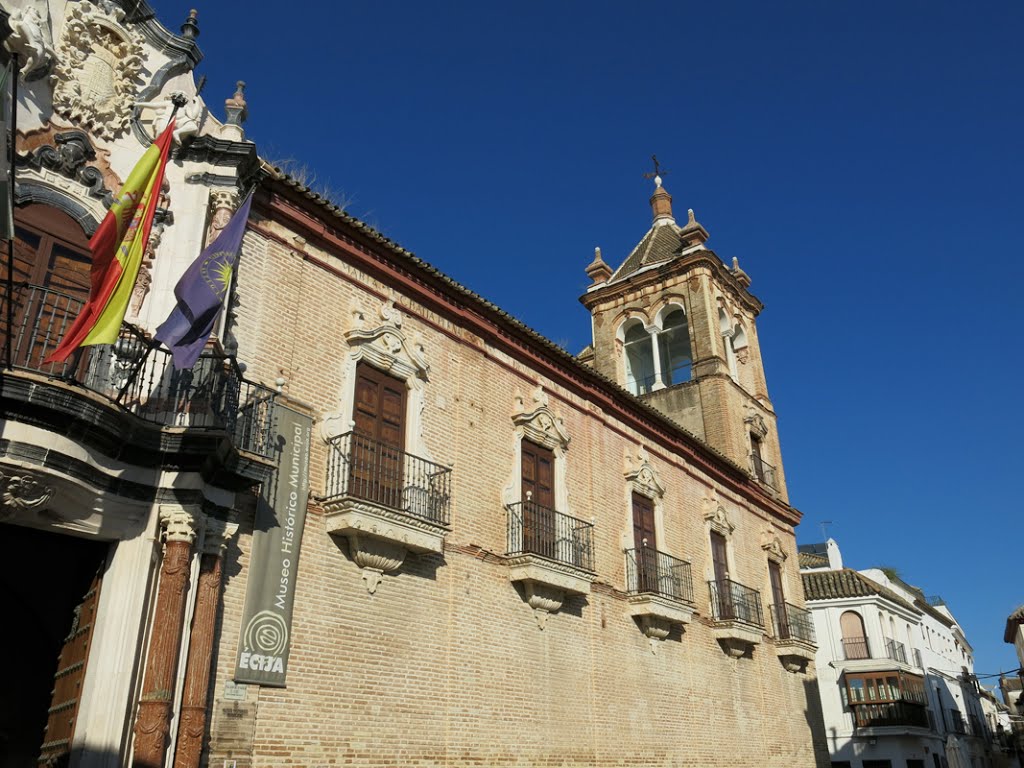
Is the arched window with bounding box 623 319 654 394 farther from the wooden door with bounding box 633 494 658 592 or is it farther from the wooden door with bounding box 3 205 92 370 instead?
the wooden door with bounding box 3 205 92 370

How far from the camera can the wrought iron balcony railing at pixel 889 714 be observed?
3122 cm

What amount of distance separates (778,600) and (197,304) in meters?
17.5

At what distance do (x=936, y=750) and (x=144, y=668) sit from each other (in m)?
34.5

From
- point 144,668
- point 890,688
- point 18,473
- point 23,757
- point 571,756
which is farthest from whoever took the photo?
point 890,688

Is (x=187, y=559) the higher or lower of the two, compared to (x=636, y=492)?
lower

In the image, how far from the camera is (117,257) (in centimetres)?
782

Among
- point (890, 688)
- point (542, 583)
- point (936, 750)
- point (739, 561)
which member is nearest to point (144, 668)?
point (542, 583)

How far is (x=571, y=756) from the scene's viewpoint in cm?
1268

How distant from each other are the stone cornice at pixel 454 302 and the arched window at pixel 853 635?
17.9 meters

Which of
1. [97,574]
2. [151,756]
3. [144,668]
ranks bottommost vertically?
[151,756]

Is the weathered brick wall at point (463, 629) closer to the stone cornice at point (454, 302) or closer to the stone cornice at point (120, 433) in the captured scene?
the stone cornice at point (454, 302)

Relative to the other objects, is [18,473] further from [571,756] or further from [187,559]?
[571,756]

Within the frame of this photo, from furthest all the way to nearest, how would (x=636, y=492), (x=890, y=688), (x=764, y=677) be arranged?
(x=890, y=688)
(x=764, y=677)
(x=636, y=492)

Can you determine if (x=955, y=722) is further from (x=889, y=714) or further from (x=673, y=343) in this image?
(x=673, y=343)
